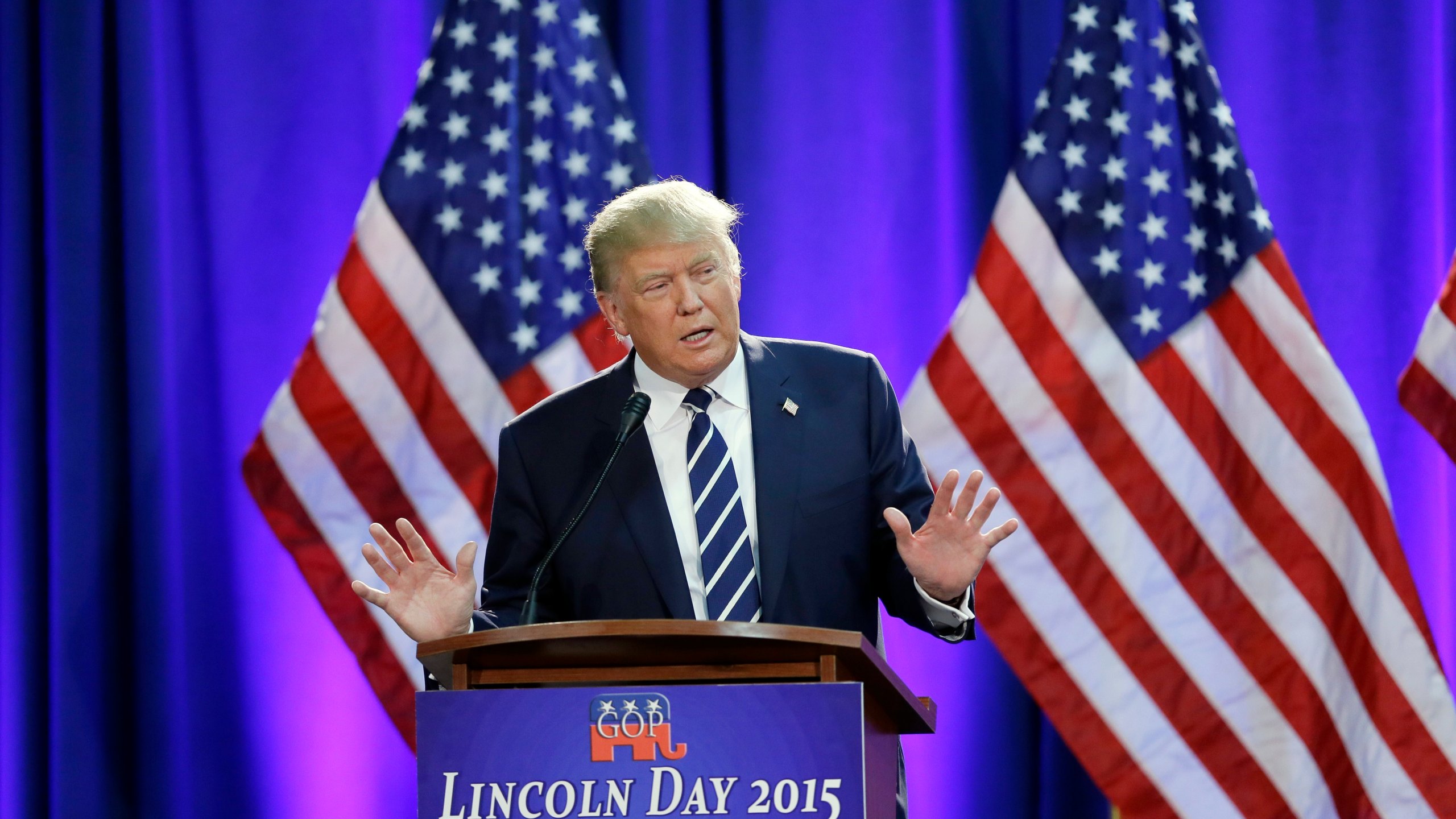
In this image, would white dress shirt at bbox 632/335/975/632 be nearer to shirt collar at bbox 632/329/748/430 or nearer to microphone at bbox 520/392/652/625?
shirt collar at bbox 632/329/748/430

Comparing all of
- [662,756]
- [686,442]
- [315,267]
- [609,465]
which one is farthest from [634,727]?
[315,267]

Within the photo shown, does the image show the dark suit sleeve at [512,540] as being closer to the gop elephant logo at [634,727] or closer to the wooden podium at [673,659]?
the wooden podium at [673,659]

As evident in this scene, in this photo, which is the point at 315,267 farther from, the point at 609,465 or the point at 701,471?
the point at 609,465

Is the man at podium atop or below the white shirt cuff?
atop

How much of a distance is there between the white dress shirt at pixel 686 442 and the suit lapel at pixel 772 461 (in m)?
0.02

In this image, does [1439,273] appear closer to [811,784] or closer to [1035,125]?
[1035,125]

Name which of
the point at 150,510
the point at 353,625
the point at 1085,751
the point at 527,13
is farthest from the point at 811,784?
the point at 150,510

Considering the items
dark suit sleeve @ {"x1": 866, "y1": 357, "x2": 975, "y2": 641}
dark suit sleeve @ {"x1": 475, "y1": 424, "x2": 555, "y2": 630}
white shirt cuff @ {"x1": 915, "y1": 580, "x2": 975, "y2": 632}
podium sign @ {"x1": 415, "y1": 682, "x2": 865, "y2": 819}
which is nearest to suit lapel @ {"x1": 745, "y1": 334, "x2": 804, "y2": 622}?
dark suit sleeve @ {"x1": 866, "y1": 357, "x2": 975, "y2": 641}

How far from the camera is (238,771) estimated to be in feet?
12.2

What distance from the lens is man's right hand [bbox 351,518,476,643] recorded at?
188 centimetres

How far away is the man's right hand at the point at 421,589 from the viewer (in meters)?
1.88

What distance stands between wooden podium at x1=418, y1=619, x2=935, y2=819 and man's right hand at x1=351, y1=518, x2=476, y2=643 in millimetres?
198

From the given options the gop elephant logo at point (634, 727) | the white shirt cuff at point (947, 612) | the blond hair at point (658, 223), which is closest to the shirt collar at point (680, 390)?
the blond hair at point (658, 223)

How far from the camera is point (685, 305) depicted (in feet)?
7.41
